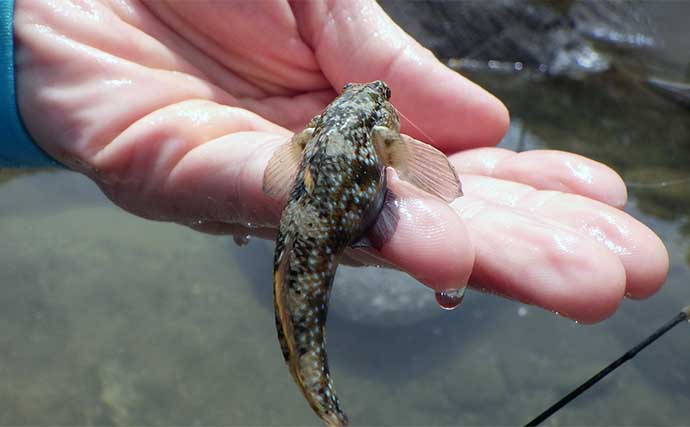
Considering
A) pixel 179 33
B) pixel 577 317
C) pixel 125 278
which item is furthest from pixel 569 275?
pixel 125 278

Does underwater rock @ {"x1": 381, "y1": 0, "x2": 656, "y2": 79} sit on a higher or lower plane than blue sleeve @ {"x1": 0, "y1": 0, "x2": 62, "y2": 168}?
lower

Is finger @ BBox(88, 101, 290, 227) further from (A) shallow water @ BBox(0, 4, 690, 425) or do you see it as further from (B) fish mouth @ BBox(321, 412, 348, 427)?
(A) shallow water @ BBox(0, 4, 690, 425)

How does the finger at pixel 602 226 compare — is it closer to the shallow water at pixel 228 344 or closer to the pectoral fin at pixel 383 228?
the pectoral fin at pixel 383 228

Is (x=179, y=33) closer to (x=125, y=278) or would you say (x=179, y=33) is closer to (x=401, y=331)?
(x=125, y=278)

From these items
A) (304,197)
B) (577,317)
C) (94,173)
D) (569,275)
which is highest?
(304,197)

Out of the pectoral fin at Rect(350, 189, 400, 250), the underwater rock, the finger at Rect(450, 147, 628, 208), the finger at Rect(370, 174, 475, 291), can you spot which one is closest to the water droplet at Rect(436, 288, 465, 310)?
the finger at Rect(370, 174, 475, 291)

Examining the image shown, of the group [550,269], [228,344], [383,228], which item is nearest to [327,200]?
[383,228]

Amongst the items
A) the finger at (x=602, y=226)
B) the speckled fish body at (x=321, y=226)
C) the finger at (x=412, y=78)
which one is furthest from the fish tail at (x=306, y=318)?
the finger at (x=412, y=78)
